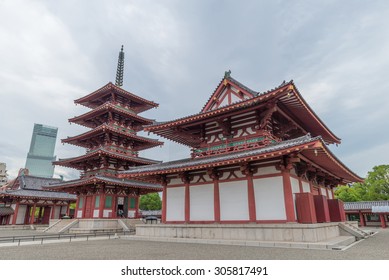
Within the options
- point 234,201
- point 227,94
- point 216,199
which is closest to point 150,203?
A: point 227,94

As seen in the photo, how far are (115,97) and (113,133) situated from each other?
6581 mm

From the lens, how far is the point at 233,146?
17016 mm

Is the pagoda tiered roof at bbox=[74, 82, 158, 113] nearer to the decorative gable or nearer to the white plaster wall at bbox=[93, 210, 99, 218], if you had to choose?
the white plaster wall at bbox=[93, 210, 99, 218]

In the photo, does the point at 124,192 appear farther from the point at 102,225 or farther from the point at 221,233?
the point at 221,233

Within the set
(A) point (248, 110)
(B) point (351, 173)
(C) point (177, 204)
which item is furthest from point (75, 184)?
(B) point (351, 173)

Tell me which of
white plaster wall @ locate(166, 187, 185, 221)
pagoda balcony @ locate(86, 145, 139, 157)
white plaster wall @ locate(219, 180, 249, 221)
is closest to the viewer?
white plaster wall @ locate(219, 180, 249, 221)

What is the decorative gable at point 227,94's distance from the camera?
18.5m

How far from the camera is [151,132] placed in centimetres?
1972

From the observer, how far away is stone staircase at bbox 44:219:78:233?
2754cm

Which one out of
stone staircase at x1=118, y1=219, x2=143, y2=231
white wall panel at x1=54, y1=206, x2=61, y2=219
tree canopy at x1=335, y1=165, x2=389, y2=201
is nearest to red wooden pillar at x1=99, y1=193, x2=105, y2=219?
stone staircase at x1=118, y1=219, x2=143, y2=231

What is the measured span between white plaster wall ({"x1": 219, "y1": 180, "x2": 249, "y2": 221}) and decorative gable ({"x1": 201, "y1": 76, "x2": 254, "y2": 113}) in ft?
21.6

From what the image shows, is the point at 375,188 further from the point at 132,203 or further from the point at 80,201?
the point at 80,201

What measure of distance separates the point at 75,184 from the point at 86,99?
13.7 metres

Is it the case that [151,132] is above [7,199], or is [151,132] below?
above
